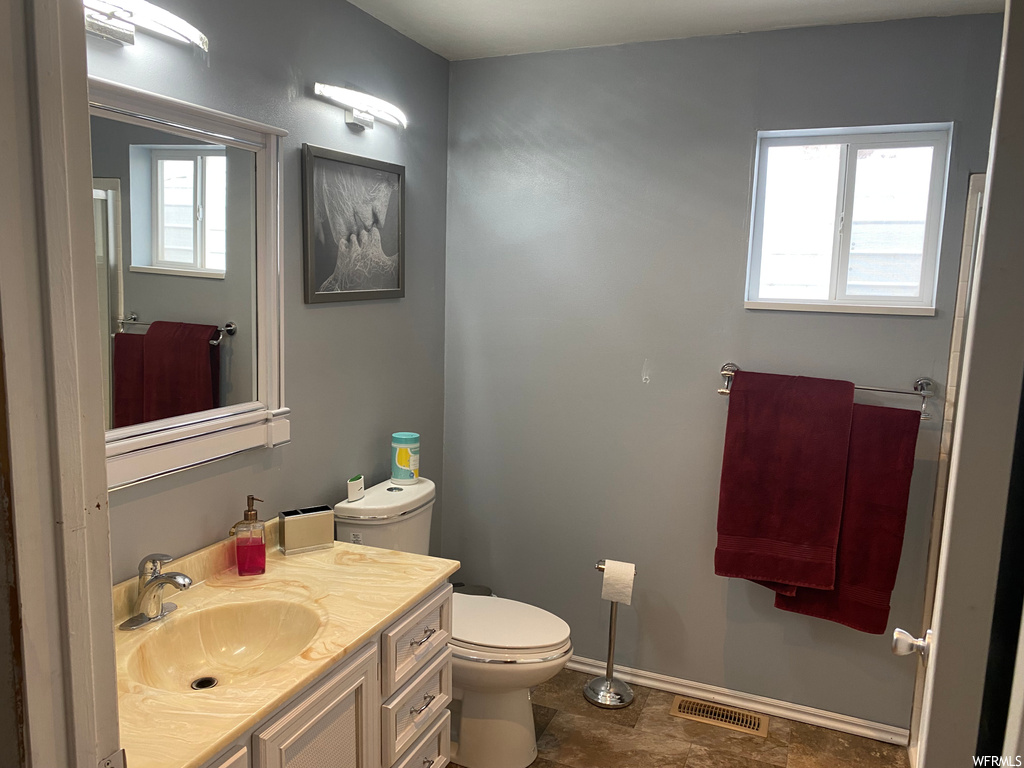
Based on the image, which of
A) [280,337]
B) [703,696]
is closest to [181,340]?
[280,337]

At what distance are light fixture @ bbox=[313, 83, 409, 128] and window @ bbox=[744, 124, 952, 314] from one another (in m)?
1.27

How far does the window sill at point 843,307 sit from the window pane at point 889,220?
0.11m

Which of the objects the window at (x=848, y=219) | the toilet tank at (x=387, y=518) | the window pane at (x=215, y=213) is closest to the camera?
the window pane at (x=215, y=213)

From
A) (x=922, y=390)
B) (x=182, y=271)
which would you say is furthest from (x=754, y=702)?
(x=182, y=271)

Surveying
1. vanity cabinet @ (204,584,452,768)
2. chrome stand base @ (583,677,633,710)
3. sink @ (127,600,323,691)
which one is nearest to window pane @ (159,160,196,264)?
sink @ (127,600,323,691)

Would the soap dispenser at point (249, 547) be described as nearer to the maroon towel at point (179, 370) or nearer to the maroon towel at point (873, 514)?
the maroon towel at point (179, 370)

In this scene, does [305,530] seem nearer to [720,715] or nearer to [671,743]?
[671,743]

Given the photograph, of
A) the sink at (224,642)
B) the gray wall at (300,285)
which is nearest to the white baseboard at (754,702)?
the gray wall at (300,285)

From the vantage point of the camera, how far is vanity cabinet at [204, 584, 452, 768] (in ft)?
4.91

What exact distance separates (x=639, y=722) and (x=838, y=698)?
0.71 meters

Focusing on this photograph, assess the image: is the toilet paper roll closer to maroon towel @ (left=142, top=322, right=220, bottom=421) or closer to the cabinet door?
the cabinet door

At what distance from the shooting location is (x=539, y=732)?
2701 mm

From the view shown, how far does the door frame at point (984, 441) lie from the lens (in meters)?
0.78

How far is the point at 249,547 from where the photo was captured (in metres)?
2.05
